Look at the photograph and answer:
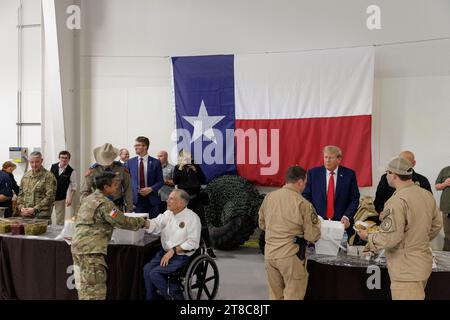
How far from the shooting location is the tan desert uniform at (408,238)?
2.55 metres

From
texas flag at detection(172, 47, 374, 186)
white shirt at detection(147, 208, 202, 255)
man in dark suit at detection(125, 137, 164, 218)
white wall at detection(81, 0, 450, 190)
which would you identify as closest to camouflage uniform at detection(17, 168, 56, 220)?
man in dark suit at detection(125, 137, 164, 218)

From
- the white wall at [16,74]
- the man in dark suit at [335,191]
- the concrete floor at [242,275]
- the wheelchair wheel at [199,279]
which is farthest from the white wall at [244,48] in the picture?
the wheelchair wheel at [199,279]

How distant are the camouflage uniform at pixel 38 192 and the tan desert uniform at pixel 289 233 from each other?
2.77 meters

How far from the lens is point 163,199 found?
500 centimetres

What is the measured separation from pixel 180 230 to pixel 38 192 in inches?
84.0

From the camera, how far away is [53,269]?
3602 mm

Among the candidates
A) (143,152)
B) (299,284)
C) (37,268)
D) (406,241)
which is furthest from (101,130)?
(406,241)

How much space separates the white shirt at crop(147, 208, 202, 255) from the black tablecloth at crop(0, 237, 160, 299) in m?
0.15

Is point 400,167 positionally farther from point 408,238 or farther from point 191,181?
point 191,181

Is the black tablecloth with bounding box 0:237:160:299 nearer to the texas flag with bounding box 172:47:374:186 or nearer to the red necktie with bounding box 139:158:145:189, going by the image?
the red necktie with bounding box 139:158:145:189

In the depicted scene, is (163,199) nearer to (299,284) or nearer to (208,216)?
(208,216)

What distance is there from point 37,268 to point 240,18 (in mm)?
4623

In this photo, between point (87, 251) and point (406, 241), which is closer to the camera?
point (406, 241)

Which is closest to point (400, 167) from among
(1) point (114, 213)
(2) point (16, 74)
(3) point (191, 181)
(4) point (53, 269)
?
(1) point (114, 213)
